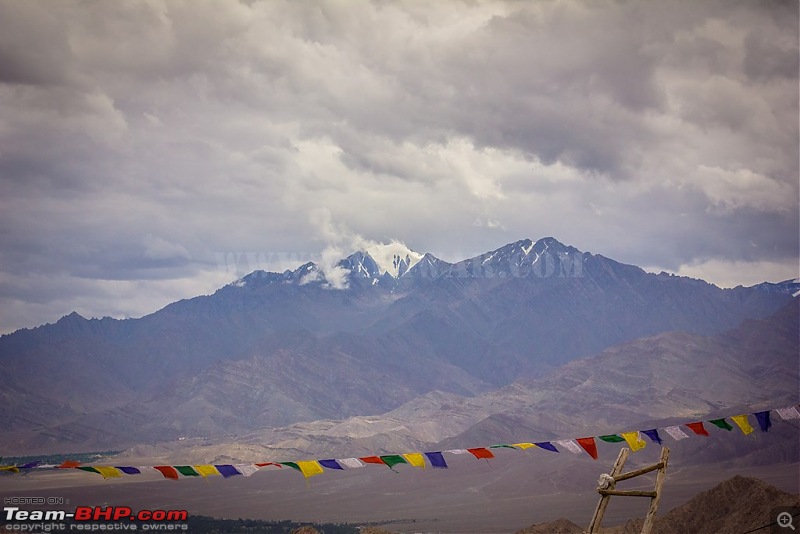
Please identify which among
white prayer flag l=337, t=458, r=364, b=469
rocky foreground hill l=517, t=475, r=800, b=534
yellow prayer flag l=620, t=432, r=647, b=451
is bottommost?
rocky foreground hill l=517, t=475, r=800, b=534

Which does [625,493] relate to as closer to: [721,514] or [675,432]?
[675,432]

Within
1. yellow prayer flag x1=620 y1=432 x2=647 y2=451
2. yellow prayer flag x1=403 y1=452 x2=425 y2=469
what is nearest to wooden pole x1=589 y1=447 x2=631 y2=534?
yellow prayer flag x1=620 y1=432 x2=647 y2=451

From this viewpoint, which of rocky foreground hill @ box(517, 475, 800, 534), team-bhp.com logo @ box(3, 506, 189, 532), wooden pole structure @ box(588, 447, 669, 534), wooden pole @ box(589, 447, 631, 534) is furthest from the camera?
rocky foreground hill @ box(517, 475, 800, 534)

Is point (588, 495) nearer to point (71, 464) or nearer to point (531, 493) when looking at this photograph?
point (531, 493)

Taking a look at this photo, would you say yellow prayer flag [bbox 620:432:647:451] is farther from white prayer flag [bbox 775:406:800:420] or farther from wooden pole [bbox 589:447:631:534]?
wooden pole [bbox 589:447:631:534]

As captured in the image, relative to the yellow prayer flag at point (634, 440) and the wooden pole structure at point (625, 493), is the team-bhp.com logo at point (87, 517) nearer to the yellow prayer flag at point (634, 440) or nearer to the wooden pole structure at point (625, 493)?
the yellow prayer flag at point (634, 440)

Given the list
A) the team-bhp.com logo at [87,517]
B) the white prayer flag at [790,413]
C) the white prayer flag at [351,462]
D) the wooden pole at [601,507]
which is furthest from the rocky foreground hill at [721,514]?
the wooden pole at [601,507]

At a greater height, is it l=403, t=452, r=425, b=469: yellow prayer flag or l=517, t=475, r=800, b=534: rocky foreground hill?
l=403, t=452, r=425, b=469: yellow prayer flag

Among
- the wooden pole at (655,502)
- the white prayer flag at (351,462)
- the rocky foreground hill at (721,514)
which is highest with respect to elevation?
the white prayer flag at (351,462)

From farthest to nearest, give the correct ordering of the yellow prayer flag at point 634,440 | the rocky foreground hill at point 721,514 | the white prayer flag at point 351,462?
the rocky foreground hill at point 721,514 < the white prayer flag at point 351,462 < the yellow prayer flag at point 634,440

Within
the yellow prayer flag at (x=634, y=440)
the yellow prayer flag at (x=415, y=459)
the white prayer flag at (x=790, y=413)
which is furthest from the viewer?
the white prayer flag at (x=790, y=413)

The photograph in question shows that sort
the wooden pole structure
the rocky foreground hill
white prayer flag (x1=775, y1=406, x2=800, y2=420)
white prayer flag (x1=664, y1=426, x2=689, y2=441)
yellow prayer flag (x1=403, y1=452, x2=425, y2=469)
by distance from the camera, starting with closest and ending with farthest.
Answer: the wooden pole structure → yellow prayer flag (x1=403, y1=452, x2=425, y2=469) → white prayer flag (x1=775, y1=406, x2=800, y2=420) → white prayer flag (x1=664, y1=426, x2=689, y2=441) → the rocky foreground hill

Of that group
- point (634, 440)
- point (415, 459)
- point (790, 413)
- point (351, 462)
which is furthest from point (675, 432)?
point (351, 462)

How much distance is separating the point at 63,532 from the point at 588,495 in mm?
108013
